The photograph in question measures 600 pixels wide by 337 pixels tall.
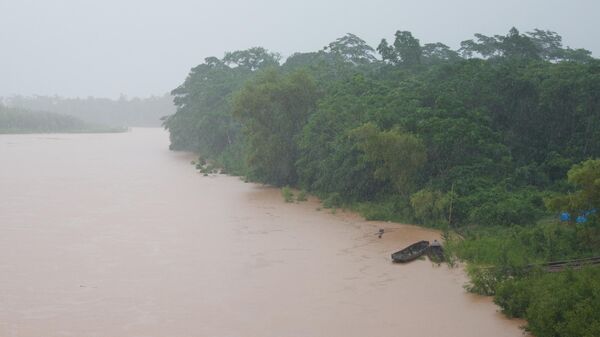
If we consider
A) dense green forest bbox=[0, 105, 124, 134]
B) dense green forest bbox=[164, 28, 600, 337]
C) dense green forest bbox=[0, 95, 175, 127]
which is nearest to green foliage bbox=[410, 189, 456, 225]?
dense green forest bbox=[164, 28, 600, 337]

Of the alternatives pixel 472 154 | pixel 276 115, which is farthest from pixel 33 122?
→ pixel 472 154

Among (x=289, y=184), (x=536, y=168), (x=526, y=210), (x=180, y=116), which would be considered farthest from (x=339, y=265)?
(x=180, y=116)

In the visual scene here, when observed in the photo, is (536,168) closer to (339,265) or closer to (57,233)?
(339,265)

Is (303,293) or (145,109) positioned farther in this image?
(145,109)

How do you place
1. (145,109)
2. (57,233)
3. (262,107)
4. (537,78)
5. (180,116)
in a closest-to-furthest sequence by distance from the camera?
(57,233)
(537,78)
(262,107)
(180,116)
(145,109)

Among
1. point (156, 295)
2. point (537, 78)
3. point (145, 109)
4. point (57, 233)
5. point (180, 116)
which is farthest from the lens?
point (145, 109)

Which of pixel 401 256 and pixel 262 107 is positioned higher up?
pixel 262 107
